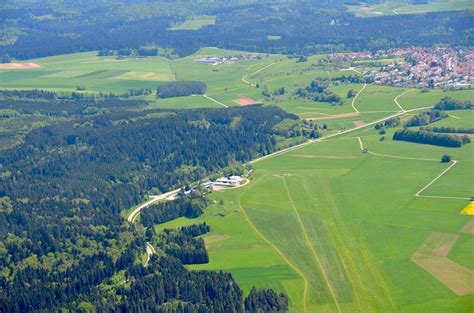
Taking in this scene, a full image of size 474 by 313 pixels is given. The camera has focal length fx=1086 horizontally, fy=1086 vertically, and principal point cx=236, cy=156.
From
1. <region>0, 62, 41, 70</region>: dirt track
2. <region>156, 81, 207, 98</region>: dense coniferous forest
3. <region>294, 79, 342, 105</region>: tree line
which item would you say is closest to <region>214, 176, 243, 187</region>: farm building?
<region>294, 79, 342, 105</region>: tree line

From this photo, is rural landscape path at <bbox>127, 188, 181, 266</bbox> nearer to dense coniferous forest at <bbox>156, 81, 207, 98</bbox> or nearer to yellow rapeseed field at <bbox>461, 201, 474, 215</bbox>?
yellow rapeseed field at <bbox>461, 201, 474, 215</bbox>

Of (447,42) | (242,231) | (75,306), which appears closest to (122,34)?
(447,42)

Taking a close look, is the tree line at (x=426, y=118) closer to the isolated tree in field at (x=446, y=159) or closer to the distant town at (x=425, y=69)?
the distant town at (x=425, y=69)

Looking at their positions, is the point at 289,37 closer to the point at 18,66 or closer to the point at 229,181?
the point at 18,66

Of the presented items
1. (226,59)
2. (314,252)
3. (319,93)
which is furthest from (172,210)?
(226,59)

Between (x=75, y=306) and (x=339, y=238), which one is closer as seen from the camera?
(x=75, y=306)

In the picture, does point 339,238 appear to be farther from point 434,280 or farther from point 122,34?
point 122,34
